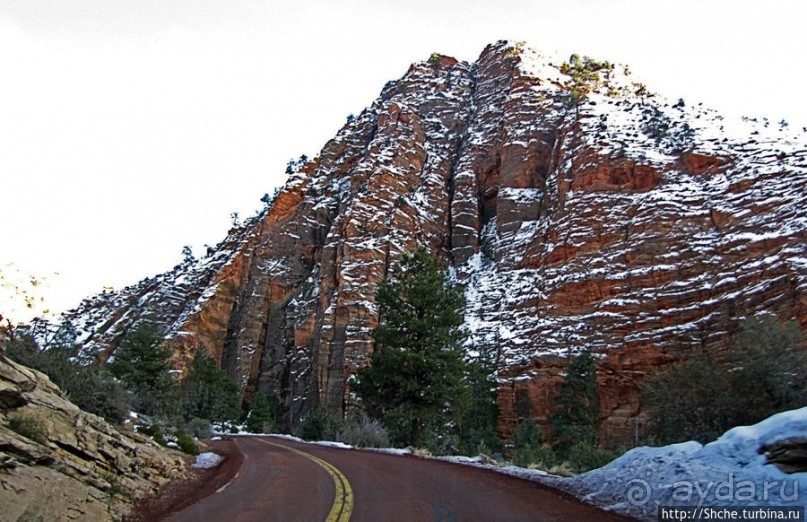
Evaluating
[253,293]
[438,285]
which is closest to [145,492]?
[438,285]

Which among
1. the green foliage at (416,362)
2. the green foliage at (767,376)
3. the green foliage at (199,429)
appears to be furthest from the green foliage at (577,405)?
the green foliage at (767,376)

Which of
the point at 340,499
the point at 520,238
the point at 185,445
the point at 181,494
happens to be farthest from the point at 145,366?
the point at 520,238

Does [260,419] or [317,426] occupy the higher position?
[260,419]

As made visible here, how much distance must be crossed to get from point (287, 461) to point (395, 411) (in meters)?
9.16

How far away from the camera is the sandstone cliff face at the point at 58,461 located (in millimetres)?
6504

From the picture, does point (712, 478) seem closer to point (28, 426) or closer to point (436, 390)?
point (28, 426)

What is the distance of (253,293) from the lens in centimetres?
8275

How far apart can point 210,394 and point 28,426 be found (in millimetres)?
51489

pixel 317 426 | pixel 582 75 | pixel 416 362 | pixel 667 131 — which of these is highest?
pixel 582 75

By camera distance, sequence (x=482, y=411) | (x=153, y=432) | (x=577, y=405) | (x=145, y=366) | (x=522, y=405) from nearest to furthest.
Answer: (x=153, y=432), (x=145, y=366), (x=577, y=405), (x=482, y=411), (x=522, y=405)

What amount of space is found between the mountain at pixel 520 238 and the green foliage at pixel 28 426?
43139mm

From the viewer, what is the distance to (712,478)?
6738 mm

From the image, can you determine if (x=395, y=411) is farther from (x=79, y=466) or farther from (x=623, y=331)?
(x=623, y=331)

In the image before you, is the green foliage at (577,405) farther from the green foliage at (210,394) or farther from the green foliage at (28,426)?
the green foliage at (28,426)
